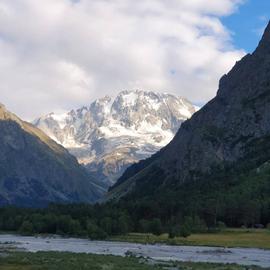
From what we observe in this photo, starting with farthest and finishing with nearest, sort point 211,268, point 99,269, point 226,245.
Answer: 1. point 226,245
2. point 211,268
3. point 99,269

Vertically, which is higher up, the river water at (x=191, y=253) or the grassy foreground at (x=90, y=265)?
the river water at (x=191, y=253)

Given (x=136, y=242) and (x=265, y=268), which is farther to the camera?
(x=136, y=242)

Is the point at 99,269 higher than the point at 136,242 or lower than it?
lower

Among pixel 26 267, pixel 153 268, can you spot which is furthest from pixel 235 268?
pixel 26 267

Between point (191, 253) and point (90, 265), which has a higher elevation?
point (191, 253)

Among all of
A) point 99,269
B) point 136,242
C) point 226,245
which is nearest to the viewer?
point 99,269

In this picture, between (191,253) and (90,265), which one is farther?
(191,253)

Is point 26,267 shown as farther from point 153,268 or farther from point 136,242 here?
point 136,242

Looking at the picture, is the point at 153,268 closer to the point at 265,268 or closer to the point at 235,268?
the point at 235,268

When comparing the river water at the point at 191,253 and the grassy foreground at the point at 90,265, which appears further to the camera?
the river water at the point at 191,253

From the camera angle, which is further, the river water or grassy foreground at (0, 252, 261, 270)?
the river water

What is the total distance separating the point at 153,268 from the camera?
330ft

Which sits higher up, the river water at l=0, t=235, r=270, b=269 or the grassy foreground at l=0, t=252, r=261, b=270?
the river water at l=0, t=235, r=270, b=269

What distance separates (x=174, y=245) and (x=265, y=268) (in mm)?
79665
